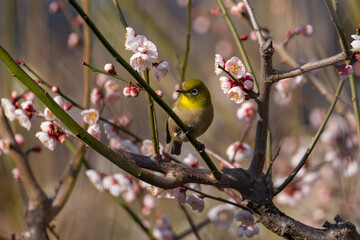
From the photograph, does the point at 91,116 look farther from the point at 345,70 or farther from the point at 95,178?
the point at 345,70

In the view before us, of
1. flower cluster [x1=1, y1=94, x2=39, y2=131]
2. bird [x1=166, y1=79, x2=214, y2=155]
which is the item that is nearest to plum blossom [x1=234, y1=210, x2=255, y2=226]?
bird [x1=166, y1=79, x2=214, y2=155]

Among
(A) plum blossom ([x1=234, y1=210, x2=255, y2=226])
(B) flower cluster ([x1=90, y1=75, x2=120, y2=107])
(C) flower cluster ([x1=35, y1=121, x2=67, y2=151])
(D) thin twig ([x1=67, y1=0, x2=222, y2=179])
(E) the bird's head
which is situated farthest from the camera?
(E) the bird's head

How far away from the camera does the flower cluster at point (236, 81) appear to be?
59.1 inches

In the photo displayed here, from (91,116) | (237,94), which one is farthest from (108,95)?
(237,94)

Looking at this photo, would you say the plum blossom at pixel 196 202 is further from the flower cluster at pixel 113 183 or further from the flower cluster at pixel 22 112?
the flower cluster at pixel 22 112

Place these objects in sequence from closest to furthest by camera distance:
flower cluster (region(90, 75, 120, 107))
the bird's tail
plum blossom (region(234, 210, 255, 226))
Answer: plum blossom (region(234, 210, 255, 226))
flower cluster (region(90, 75, 120, 107))
the bird's tail

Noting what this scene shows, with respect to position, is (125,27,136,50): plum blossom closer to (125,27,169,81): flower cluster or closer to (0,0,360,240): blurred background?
(125,27,169,81): flower cluster

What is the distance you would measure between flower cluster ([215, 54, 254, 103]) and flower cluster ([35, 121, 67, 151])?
2.18 ft

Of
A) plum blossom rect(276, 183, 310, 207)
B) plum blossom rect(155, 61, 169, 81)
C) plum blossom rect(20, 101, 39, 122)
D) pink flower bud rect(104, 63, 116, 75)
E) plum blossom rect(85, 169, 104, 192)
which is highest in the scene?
plum blossom rect(276, 183, 310, 207)

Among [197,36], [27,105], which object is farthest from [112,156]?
[197,36]

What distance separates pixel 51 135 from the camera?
1.72 metres

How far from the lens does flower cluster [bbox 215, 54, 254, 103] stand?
150 centimetres

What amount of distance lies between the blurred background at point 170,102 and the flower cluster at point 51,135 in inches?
38.9

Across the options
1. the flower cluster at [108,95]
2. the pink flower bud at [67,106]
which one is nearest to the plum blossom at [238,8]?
the flower cluster at [108,95]
